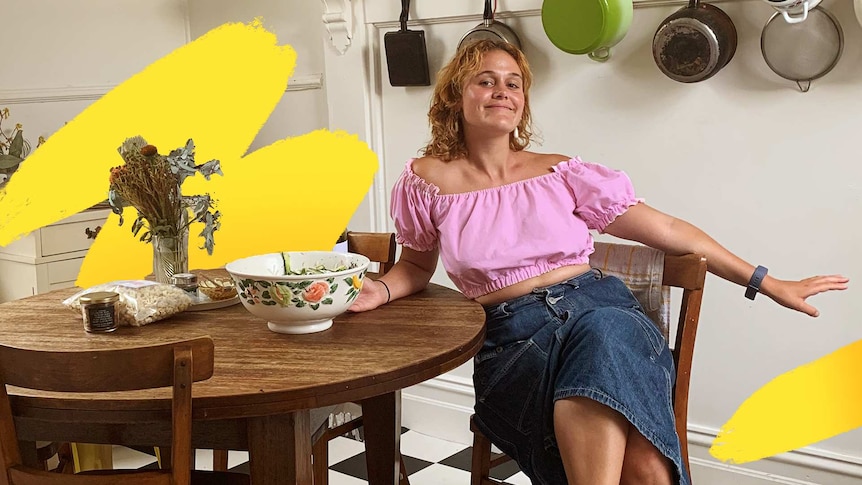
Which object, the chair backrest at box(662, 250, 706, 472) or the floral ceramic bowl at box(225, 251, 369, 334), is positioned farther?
the chair backrest at box(662, 250, 706, 472)

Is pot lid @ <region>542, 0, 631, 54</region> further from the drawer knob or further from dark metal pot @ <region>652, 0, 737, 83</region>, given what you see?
the drawer knob

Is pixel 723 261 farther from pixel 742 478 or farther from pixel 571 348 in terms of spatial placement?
pixel 742 478

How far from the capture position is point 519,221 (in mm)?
2068

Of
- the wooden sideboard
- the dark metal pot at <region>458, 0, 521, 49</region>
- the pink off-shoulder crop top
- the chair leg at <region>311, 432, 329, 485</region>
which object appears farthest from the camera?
the wooden sideboard

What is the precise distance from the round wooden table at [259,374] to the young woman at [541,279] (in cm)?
14

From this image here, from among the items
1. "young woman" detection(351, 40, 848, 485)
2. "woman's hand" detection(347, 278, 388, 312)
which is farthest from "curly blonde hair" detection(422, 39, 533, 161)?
"woman's hand" detection(347, 278, 388, 312)

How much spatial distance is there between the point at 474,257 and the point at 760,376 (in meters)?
1.00

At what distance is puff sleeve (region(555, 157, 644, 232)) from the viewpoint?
2.09 meters

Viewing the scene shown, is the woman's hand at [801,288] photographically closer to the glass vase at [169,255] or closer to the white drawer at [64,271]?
the glass vase at [169,255]

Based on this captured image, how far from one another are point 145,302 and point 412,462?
1.41 metres

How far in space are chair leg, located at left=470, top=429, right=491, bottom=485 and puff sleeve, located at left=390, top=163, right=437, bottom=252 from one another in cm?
46

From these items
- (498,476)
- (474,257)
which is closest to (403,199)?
(474,257)

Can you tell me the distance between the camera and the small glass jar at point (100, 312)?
5.79ft

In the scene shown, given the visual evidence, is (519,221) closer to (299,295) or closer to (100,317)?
(299,295)
